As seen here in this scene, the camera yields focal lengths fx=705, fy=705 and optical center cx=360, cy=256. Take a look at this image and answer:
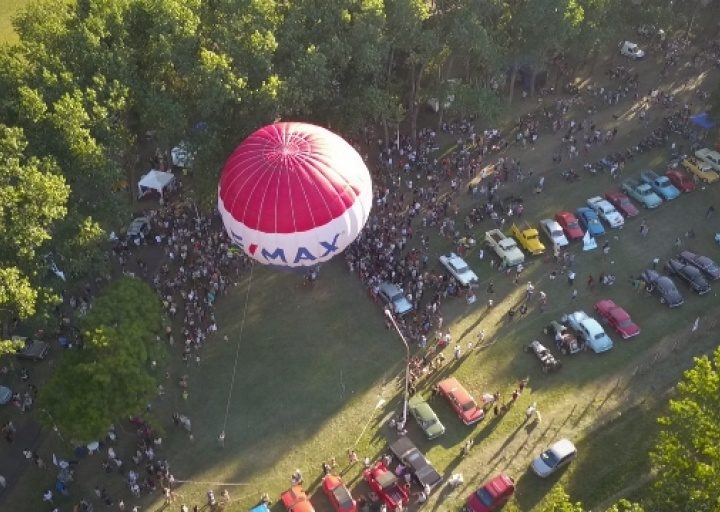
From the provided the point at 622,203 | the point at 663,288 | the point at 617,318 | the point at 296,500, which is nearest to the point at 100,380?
the point at 296,500

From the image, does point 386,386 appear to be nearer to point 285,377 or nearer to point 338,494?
point 285,377

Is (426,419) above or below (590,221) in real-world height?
below

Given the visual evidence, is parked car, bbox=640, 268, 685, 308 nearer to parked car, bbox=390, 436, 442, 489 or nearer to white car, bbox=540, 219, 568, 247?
white car, bbox=540, 219, 568, 247

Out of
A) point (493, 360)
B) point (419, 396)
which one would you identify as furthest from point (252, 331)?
point (493, 360)

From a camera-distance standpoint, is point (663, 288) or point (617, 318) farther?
point (663, 288)

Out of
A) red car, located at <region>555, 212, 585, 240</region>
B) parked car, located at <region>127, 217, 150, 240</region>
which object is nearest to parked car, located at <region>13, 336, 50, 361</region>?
parked car, located at <region>127, 217, 150, 240</region>

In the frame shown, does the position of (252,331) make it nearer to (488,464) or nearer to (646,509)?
(488,464)

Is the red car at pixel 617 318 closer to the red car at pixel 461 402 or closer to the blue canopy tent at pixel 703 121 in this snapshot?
the red car at pixel 461 402

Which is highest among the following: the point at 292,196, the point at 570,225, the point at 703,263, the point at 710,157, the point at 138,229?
the point at 138,229
